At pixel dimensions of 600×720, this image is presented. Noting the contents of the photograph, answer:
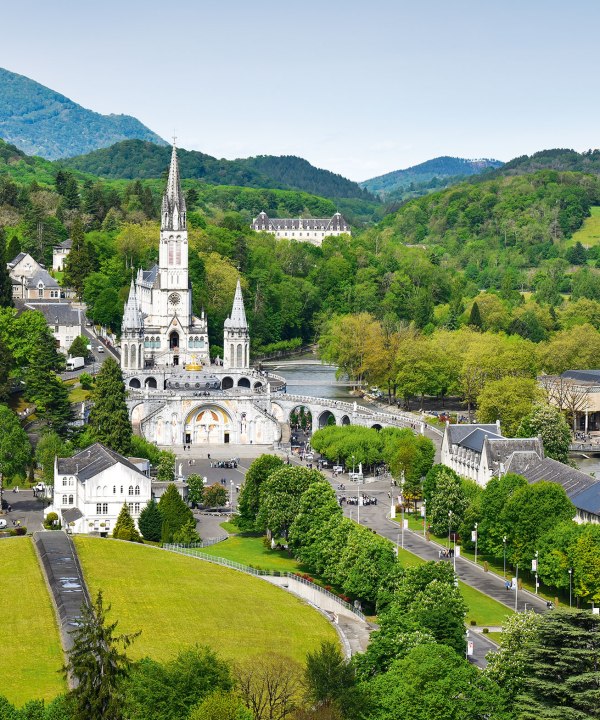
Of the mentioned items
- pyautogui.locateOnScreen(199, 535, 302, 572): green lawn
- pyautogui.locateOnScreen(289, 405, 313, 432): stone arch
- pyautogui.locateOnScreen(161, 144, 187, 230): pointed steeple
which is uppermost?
pyautogui.locateOnScreen(161, 144, 187, 230): pointed steeple

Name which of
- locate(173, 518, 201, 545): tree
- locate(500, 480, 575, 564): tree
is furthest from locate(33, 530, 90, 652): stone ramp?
locate(500, 480, 575, 564): tree

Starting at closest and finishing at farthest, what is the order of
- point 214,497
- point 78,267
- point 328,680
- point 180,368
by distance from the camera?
point 328,680
point 214,497
point 180,368
point 78,267

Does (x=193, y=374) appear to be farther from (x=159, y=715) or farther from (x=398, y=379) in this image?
(x=159, y=715)

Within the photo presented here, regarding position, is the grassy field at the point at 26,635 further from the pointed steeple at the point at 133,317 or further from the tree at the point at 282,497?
the pointed steeple at the point at 133,317

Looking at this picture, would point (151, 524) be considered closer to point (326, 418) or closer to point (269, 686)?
point (269, 686)

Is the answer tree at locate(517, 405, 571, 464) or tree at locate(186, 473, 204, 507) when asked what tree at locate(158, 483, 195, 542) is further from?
tree at locate(517, 405, 571, 464)

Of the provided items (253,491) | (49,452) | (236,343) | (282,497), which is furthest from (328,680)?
(236,343)

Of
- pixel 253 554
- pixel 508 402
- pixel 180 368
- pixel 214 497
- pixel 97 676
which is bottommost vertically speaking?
pixel 253 554

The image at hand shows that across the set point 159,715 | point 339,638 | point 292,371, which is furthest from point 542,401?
point 159,715
